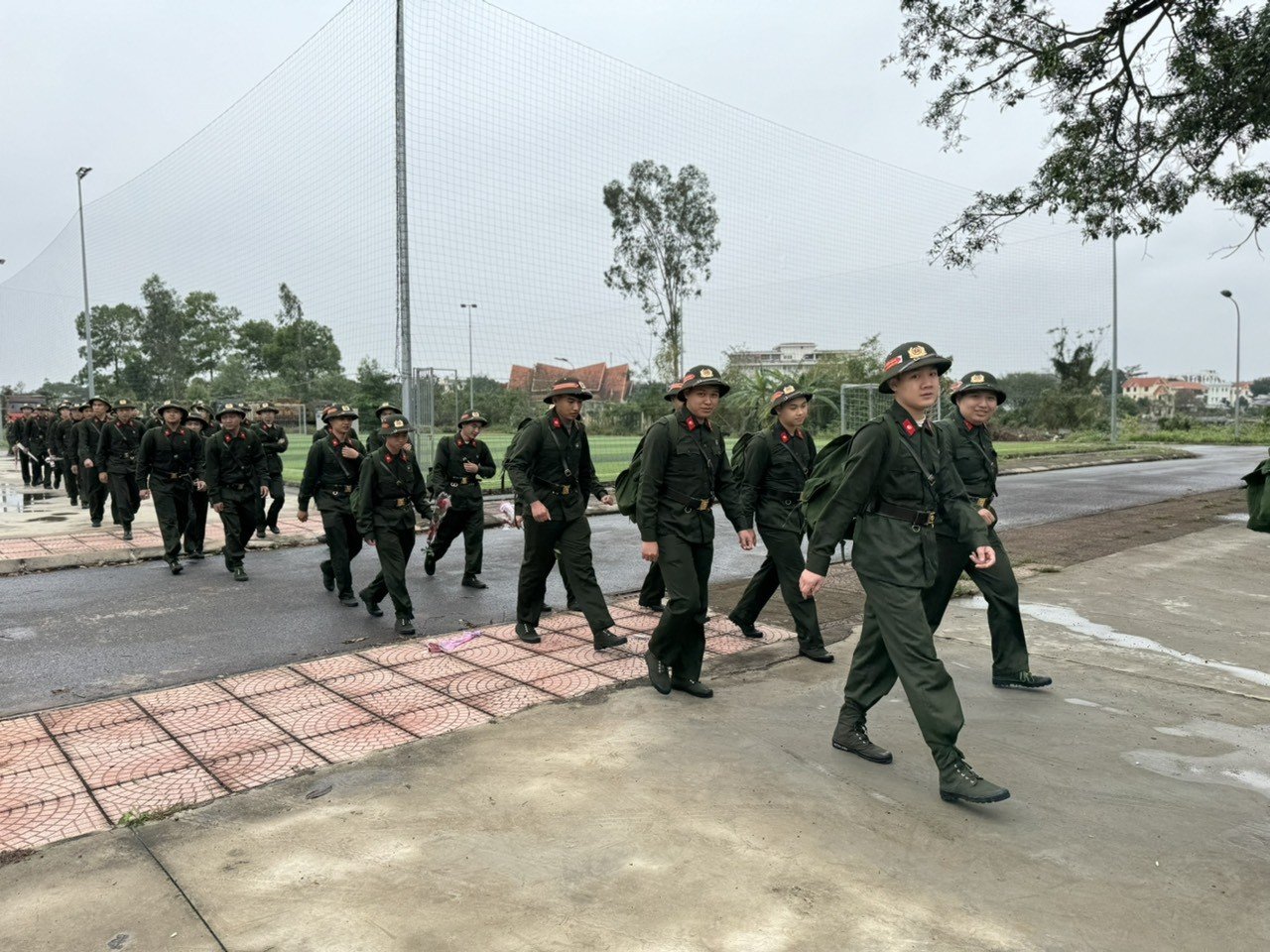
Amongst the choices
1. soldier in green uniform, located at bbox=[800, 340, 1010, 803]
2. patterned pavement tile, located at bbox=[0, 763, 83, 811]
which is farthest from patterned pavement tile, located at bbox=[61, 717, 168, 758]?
soldier in green uniform, located at bbox=[800, 340, 1010, 803]

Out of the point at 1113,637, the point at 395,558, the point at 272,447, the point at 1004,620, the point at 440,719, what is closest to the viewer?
the point at 440,719

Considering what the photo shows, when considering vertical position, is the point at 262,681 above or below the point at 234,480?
below

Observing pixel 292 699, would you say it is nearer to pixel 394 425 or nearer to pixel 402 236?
pixel 394 425

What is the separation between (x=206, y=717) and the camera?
470 cm

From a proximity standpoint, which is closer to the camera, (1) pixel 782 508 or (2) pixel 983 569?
(2) pixel 983 569

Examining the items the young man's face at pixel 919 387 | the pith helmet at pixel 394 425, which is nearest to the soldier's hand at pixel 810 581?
the young man's face at pixel 919 387

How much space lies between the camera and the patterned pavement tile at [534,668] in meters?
5.40

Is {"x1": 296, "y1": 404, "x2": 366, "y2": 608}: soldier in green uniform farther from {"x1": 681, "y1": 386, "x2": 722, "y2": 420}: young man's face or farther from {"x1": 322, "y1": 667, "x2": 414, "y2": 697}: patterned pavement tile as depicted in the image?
{"x1": 681, "y1": 386, "x2": 722, "y2": 420}: young man's face

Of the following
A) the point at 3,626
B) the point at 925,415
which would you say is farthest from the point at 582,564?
the point at 3,626

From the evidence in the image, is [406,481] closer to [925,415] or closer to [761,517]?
[761,517]

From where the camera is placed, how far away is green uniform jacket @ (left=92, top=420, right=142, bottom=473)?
11.0 meters

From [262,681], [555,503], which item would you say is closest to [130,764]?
[262,681]

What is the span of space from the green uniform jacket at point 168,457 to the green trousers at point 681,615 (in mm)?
6579

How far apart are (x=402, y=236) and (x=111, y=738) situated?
29.8 feet
